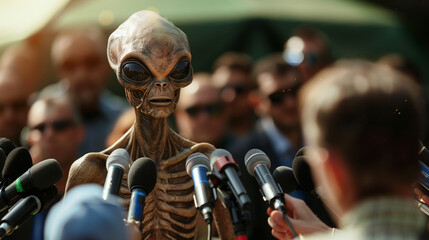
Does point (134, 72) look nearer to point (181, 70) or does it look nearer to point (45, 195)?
point (181, 70)

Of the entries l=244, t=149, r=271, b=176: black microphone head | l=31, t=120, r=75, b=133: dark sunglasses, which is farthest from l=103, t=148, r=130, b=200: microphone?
l=31, t=120, r=75, b=133: dark sunglasses

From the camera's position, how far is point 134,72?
342cm

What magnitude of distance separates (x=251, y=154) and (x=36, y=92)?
373cm

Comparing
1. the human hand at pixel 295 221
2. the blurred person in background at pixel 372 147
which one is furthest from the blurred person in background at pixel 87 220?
the human hand at pixel 295 221

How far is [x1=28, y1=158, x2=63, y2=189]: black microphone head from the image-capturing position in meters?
3.24

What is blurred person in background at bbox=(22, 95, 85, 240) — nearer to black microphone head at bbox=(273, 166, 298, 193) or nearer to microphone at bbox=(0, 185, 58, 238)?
microphone at bbox=(0, 185, 58, 238)

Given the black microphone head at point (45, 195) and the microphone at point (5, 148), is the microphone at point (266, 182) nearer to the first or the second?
the black microphone head at point (45, 195)

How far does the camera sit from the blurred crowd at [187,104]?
4.81 metres

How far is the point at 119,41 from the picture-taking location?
3.51 m

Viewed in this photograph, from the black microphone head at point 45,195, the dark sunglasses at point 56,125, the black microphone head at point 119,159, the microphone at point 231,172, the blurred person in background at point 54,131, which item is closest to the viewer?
the microphone at point 231,172

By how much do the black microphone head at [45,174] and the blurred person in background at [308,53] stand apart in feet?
10.7

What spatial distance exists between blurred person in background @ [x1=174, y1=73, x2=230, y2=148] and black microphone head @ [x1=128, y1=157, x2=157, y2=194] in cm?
213

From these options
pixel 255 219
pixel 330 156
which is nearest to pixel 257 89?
pixel 255 219

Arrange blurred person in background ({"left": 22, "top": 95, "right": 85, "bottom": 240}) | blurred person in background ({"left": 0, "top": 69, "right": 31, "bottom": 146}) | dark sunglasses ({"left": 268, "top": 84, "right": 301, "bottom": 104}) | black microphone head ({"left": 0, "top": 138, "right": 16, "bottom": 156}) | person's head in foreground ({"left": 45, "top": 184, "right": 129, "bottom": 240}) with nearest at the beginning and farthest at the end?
person's head in foreground ({"left": 45, "top": 184, "right": 129, "bottom": 240})
black microphone head ({"left": 0, "top": 138, "right": 16, "bottom": 156})
blurred person in background ({"left": 22, "top": 95, "right": 85, "bottom": 240})
blurred person in background ({"left": 0, "top": 69, "right": 31, "bottom": 146})
dark sunglasses ({"left": 268, "top": 84, "right": 301, "bottom": 104})
